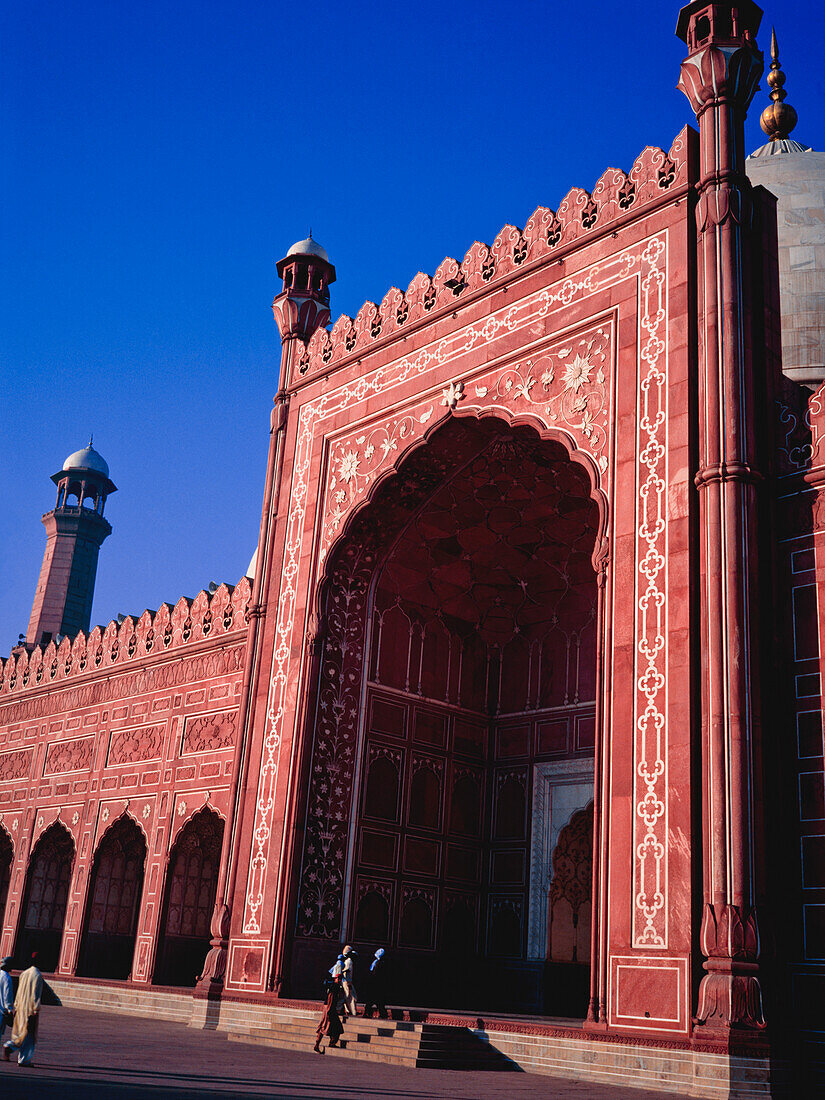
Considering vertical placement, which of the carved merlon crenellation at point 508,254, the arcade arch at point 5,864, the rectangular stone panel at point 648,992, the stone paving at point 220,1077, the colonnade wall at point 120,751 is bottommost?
the stone paving at point 220,1077

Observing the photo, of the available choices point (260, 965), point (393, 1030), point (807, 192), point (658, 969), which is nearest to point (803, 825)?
point (658, 969)

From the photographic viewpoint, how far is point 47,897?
57.6ft

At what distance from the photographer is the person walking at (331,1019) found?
9062mm

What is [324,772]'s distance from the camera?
1166 cm

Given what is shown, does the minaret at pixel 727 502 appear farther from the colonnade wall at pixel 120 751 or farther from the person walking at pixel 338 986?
the colonnade wall at pixel 120 751

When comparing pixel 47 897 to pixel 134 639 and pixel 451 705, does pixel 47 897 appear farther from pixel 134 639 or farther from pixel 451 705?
pixel 451 705

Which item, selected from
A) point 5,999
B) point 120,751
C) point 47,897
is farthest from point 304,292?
point 47,897

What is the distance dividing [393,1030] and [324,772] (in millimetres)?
3119

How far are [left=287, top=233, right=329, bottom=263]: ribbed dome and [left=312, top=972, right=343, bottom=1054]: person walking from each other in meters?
8.66

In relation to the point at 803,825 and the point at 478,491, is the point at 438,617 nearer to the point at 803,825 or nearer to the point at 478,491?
the point at 478,491

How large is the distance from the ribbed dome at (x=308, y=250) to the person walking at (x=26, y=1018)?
9.34 meters

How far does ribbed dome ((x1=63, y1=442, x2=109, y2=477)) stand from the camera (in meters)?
28.9

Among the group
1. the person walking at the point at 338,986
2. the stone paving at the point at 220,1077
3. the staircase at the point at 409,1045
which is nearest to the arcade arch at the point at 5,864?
→ the stone paving at the point at 220,1077

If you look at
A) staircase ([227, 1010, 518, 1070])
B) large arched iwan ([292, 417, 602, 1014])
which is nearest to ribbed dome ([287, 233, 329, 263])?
large arched iwan ([292, 417, 602, 1014])
